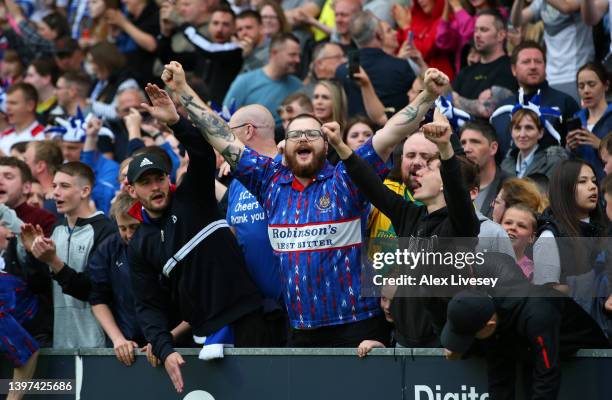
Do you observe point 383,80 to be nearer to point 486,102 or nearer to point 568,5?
point 486,102

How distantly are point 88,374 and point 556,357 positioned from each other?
11.6ft

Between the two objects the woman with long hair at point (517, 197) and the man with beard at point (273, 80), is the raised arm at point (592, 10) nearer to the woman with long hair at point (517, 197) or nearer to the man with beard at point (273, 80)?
the man with beard at point (273, 80)

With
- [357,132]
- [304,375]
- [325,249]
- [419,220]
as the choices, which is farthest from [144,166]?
[357,132]

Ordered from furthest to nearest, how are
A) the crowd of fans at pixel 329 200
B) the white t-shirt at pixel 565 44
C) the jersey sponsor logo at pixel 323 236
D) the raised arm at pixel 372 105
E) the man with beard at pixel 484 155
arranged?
the white t-shirt at pixel 565 44
the raised arm at pixel 372 105
the man with beard at pixel 484 155
the jersey sponsor logo at pixel 323 236
the crowd of fans at pixel 329 200

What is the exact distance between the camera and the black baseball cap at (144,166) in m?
8.12

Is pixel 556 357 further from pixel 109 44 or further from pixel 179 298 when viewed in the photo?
pixel 109 44

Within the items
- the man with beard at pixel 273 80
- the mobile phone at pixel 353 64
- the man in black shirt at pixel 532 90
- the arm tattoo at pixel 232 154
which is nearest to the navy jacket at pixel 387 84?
the man with beard at pixel 273 80

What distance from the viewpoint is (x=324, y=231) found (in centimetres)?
768

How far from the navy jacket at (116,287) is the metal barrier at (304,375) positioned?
32 cm

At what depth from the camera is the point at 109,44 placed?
47.7 ft

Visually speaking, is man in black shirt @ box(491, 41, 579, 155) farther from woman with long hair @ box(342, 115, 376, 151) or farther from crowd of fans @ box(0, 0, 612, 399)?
woman with long hair @ box(342, 115, 376, 151)

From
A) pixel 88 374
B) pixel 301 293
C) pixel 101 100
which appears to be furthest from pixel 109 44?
pixel 301 293

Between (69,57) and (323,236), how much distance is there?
9.11 metres

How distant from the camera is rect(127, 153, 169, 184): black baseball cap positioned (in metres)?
8.12
